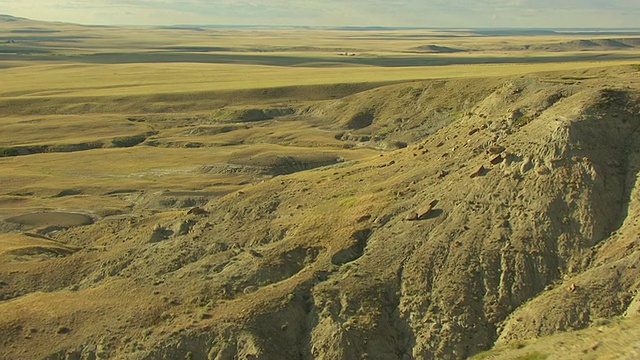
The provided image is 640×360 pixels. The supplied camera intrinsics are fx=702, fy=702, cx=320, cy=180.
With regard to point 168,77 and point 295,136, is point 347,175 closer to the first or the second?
point 295,136

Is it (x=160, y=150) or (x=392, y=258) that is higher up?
(x=392, y=258)

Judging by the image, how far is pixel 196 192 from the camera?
78625 millimetres

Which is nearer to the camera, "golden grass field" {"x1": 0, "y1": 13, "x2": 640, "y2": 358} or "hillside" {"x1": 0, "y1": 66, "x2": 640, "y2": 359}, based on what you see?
"hillside" {"x1": 0, "y1": 66, "x2": 640, "y2": 359}

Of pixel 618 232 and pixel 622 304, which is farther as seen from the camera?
pixel 618 232

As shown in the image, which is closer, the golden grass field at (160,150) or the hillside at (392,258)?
the hillside at (392,258)

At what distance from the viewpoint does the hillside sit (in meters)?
37.0

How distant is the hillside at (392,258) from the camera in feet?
121

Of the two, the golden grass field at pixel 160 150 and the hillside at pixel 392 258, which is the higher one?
the hillside at pixel 392 258

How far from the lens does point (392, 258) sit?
42.2 m

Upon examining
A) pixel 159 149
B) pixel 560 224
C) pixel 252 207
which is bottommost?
pixel 159 149

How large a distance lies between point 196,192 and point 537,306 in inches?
1960

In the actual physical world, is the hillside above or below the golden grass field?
above

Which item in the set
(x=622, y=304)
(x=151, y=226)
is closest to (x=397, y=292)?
(x=622, y=304)

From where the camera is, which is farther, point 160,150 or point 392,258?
point 160,150
